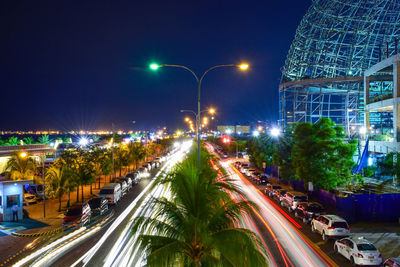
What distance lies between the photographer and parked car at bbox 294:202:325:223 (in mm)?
18828

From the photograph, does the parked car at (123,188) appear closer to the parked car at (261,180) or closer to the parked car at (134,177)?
the parked car at (134,177)

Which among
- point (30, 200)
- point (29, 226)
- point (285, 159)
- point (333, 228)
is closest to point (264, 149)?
point (285, 159)

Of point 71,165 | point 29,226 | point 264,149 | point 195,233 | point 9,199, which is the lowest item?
point 29,226

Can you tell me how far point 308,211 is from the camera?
754 inches

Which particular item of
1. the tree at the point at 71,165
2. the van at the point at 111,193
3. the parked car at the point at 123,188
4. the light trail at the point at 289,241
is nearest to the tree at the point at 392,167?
the light trail at the point at 289,241

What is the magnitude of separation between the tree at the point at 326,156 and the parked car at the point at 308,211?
148 inches

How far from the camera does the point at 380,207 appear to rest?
1970cm

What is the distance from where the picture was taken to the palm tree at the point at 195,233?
4.85 m

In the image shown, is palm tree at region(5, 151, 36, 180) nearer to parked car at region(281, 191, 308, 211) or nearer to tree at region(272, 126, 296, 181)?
parked car at region(281, 191, 308, 211)

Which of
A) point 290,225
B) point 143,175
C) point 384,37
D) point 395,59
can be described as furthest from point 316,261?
point 384,37

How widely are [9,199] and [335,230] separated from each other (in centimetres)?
2323

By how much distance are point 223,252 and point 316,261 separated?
10001mm

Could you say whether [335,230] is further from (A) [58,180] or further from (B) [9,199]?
(B) [9,199]

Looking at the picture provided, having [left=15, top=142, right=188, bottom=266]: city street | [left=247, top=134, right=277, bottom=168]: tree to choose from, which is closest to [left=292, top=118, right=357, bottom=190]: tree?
[left=15, top=142, right=188, bottom=266]: city street
